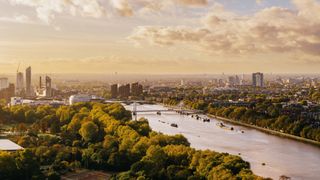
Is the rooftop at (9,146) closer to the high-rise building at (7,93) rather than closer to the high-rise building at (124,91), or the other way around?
the high-rise building at (7,93)

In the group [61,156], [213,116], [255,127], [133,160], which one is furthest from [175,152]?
[213,116]

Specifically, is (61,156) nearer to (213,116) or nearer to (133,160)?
(133,160)

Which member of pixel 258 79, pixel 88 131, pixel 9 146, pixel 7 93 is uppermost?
pixel 258 79

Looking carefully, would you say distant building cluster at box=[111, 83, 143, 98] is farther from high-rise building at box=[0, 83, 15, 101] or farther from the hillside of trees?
the hillside of trees

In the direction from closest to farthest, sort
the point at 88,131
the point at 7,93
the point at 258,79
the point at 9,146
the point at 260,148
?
the point at 9,146
the point at 88,131
the point at 260,148
the point at 7,93
the point at 258,79

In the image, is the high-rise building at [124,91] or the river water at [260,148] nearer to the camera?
the river water at [260,148]

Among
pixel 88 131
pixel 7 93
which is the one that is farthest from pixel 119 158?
pixel 7 93

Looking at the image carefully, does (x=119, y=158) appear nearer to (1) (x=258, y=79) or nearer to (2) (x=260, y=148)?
(2) (x=260, y=148)

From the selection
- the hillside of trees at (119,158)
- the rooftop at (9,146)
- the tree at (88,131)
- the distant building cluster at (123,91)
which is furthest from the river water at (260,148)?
the distant building cluster at (123,91)

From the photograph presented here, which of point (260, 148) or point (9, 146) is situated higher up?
point (9, 146)

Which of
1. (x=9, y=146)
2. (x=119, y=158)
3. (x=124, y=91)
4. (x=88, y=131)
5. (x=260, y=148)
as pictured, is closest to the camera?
(x=119, y=158)
